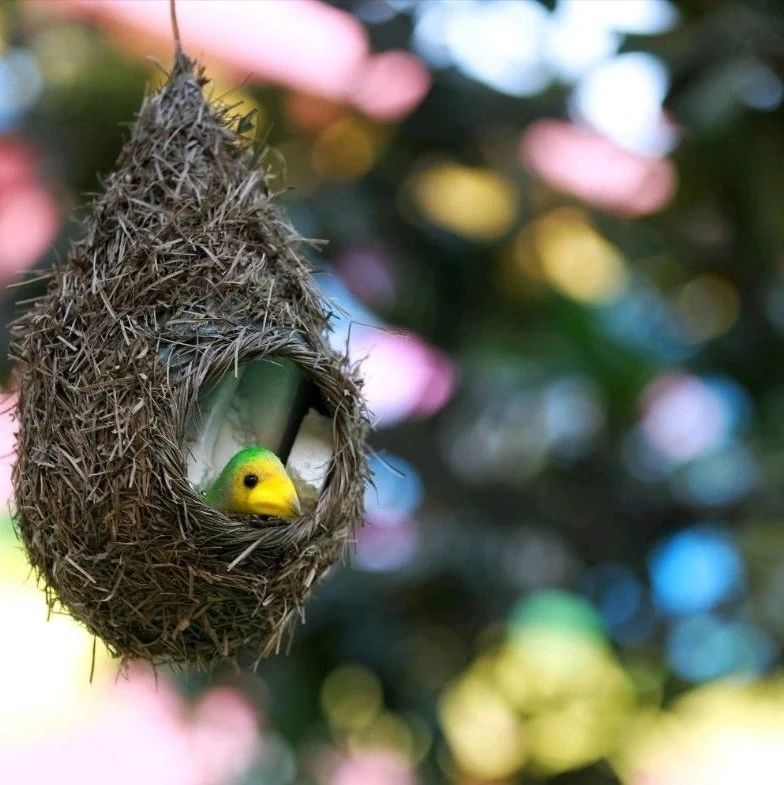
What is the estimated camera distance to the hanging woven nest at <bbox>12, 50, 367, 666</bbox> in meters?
1.39

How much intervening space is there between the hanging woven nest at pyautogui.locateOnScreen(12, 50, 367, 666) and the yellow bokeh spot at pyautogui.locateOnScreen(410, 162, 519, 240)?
2.92m

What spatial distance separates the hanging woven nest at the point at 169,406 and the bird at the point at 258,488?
0.08 feet

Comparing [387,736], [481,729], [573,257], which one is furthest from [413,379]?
[481,729]

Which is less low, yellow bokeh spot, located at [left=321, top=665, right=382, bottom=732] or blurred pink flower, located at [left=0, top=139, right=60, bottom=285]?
blurred pink flower, located at [left=0, top=139, right=60, bottom=285]

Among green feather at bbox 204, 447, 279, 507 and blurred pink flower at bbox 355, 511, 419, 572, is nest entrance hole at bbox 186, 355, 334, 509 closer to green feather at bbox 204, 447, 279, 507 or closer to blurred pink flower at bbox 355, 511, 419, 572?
green feather at bbox 204, 447, 279, 507

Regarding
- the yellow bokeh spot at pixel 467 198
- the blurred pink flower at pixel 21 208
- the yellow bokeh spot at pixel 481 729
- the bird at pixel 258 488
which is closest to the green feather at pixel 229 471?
the bird at pixel 258 488

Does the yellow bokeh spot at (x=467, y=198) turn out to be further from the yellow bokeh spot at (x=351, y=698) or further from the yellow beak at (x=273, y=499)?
the yellow beak at (x=273, y=499)

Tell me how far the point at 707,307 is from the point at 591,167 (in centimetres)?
81

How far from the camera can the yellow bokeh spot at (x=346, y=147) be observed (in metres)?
4.38

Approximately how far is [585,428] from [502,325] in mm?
921

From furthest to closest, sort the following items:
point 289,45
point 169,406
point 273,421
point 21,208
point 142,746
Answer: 1. point 142,746
2. point 289,45
3. point 21,208
4. point 273,421
5. point 169,406

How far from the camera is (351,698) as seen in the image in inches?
189

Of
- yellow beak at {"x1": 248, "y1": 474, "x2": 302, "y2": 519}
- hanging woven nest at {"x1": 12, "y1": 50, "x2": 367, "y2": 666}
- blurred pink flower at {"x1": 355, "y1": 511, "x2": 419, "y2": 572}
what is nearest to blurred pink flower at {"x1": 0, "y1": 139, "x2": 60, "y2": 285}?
blurred pink flower at {"x1": 355, "y1": 511, "x2": 419, "y2": 572}

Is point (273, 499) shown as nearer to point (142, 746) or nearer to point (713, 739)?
point (142, 746)
